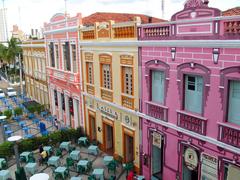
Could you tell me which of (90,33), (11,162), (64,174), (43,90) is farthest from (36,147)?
(43,90)

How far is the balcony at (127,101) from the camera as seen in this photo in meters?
15.7

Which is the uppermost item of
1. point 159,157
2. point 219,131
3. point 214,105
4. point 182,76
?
point 182,76

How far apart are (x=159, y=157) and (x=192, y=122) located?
157 inches

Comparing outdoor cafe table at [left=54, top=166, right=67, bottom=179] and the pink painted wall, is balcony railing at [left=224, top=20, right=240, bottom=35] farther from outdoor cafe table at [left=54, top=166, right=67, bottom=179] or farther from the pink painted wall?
outdoor cafe table at [left=54, top=166, right=67, bottom=179]

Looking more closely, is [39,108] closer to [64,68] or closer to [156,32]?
[64,68]

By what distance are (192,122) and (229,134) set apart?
6.09ft

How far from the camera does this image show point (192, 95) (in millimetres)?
11984

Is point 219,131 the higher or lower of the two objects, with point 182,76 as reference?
lower

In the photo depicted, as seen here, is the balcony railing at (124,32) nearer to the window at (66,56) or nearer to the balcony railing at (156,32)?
the balcony railing at (156,32)

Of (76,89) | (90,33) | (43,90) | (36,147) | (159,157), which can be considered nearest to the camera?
(159,157)

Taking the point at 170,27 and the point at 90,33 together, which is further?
the point at 90,33

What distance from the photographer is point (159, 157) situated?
49.1 feet

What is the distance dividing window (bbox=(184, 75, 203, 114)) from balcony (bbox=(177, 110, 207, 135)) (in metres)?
0.31

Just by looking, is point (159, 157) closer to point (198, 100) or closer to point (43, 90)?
point (198, 100)
